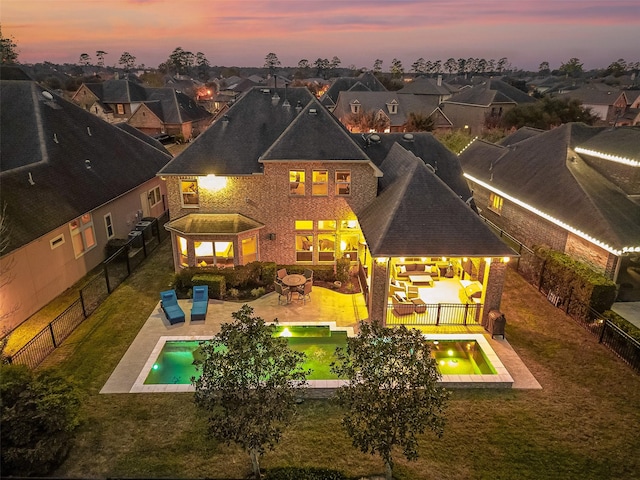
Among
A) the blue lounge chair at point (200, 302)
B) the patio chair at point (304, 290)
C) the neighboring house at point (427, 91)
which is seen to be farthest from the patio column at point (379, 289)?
the neighboring house at point (427, 91)

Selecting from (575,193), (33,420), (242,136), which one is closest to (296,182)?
(242,136)

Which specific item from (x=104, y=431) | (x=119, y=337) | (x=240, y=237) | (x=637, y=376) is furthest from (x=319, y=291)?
(x=637, y=376)

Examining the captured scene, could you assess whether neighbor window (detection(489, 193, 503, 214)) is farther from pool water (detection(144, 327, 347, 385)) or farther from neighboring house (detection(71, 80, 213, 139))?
neighboring house (detection(71, 80, 213, 139))

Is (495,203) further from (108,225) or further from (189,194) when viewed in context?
(108,225)

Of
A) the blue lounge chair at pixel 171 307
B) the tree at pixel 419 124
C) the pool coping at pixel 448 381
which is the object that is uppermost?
the tree at pixel 419 124

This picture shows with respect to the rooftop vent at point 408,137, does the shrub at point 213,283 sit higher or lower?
lower

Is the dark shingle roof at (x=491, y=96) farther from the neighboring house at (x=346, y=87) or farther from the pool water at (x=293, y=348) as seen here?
the pool water at (x=293, y=348)
